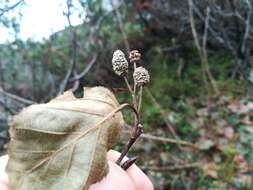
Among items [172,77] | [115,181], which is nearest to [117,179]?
[115,181]

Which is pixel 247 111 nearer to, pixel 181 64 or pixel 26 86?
pixel 181 64

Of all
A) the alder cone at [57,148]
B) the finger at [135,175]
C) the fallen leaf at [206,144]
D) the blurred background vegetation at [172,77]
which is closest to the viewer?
the alder cone at [57,148]

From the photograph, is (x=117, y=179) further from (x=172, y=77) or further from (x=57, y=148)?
(x=172, y=77)

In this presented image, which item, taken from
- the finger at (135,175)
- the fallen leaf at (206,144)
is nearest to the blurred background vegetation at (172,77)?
the fallen leaf at (206,144)

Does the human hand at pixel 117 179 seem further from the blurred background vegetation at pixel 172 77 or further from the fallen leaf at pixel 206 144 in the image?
the fallen leaf at pixel 206 144

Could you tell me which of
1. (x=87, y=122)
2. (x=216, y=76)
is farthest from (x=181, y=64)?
(x=87, y=122)

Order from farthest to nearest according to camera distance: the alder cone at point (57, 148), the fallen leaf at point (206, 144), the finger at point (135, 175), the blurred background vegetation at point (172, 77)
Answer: the fallen leaf at point (206, 144) < the blurred background vegetation at point (172, 77) < the finger at point (135, 175) < the alder cone at point (57, 148)
